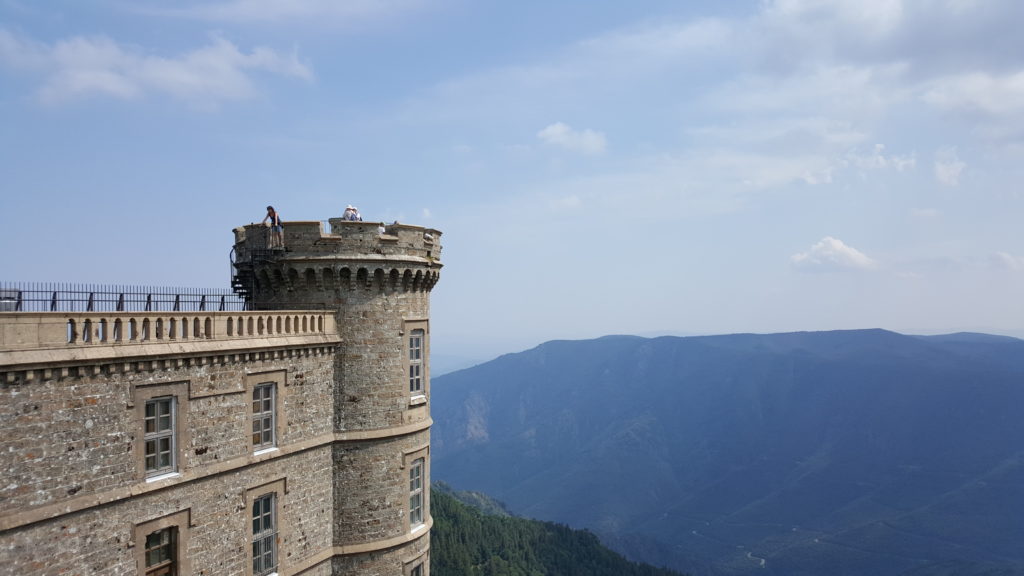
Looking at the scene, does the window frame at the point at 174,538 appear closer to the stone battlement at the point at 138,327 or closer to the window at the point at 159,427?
the window at the point at 159,427

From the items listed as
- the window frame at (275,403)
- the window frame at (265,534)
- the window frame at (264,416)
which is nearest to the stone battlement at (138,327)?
the window frame at (275,403)

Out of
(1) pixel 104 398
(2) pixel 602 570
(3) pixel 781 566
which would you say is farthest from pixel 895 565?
(1) pixel 104 398

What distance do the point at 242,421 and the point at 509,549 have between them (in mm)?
108963

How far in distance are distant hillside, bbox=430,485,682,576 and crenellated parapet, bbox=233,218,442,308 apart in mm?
86175

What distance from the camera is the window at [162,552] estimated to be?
18.9 metres

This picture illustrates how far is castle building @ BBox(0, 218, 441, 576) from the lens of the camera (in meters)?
16.4

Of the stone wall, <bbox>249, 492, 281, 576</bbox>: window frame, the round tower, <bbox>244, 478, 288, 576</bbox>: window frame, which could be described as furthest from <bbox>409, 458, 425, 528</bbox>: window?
<bbox>249, 492, 281, 576</bbox>: window frame

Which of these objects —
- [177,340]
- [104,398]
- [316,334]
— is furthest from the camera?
[316,334]

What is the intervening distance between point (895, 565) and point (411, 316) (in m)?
205

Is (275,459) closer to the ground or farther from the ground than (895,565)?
farther from the ground

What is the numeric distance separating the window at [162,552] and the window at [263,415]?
3502 millimetres

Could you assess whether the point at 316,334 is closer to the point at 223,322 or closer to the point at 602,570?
the point at 223,322

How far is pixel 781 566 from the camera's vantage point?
19800cm

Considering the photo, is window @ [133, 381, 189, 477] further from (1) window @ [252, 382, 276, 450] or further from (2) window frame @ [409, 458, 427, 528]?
(2) window frame @ [409, 458, 427, 528]
